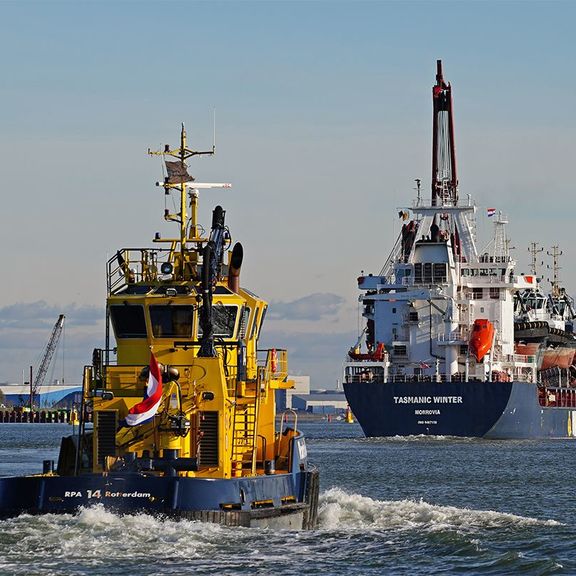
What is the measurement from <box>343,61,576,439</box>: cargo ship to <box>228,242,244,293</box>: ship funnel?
189ft

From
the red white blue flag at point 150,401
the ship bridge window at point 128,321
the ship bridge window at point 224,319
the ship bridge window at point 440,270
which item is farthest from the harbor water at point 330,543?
the ship bridge window at point 440,270

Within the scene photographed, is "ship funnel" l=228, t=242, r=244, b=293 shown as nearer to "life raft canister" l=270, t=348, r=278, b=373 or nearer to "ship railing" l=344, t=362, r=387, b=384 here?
"life raft canister" l=270, t=348, r=278, b=373

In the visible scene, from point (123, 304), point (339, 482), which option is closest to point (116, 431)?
point (123, 304)

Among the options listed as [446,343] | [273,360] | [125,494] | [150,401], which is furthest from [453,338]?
[125,494]

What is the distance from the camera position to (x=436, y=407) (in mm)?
89375

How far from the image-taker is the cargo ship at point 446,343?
3538 inches

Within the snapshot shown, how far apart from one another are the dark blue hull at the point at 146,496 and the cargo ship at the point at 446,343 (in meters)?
60.2

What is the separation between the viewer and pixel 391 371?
95.5m

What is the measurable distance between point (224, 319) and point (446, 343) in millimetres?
62540

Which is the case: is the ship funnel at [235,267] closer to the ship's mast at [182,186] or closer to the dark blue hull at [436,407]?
the ship's mast at [182,186]

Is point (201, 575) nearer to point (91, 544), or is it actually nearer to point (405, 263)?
point (91, 544)

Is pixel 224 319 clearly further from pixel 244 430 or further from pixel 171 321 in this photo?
pixel 244 430

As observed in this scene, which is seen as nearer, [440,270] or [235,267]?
[235,267]

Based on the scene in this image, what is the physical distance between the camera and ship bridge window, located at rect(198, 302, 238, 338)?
106 feet
